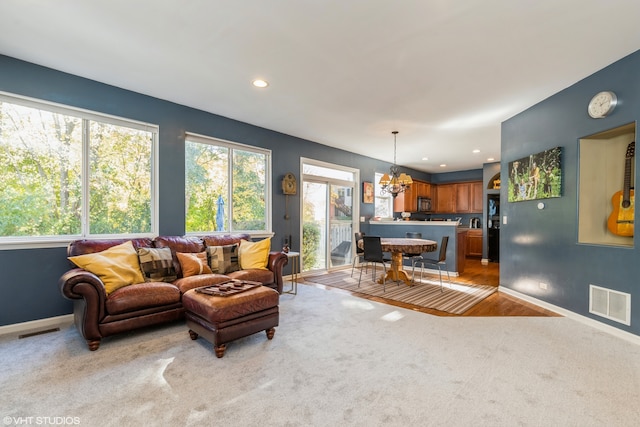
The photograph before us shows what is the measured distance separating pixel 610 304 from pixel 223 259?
4113 millimetres

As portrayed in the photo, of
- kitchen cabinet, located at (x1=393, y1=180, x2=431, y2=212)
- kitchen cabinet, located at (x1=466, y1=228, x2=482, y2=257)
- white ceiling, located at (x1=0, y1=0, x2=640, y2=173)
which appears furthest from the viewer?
Result: kitchen cabinet, located at (x1=466, y1=228, x2=482, y2=257)

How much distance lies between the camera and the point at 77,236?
3242 millimetres

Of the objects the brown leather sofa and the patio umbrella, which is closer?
the brown leather sofa

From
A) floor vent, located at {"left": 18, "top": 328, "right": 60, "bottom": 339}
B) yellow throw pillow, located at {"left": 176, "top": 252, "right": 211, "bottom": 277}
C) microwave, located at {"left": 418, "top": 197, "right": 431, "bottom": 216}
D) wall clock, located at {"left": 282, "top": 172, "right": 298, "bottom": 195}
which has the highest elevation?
wall clock, located at {"left": 282, "top": 172, "right": 298, "bottom": 195}

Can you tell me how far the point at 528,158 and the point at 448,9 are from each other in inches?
108

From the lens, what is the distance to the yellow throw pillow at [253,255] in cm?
381

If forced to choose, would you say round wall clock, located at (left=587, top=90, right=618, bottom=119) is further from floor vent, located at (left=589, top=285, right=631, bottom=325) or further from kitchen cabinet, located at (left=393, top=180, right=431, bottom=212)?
kitchen cabinet, located at (left=393, top=180, right=431, bottom=212)

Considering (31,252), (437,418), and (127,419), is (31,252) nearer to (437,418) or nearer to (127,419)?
(127,419)

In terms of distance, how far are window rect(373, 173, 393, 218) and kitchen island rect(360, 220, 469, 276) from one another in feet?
2.79

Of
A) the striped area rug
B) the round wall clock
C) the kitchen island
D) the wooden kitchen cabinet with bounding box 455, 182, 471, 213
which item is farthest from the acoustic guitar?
the wooden kitchen cabinet with bounding box 455, 182, 471, 213

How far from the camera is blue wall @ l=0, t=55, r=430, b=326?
9.53 ft

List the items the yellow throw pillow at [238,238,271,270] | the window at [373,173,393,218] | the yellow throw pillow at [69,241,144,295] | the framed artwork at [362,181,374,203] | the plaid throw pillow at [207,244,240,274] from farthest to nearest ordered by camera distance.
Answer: the window at [373,173,393,218] → the framed artwork at [362,181,374,203] → the yellow throw pillow at [238,238,271,270] → the plaid throw pillow at [207,244,240,274] → the yellow throw pillow at [69,241,144,295]

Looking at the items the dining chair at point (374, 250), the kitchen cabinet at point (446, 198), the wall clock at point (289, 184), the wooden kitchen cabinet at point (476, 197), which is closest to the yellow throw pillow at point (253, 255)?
the wall clock at point (289, 184)

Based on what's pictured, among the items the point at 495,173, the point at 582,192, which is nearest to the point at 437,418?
the point at 582,192
